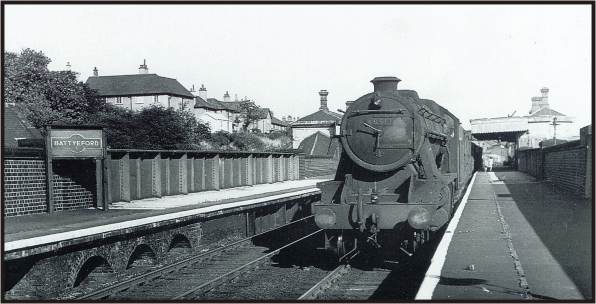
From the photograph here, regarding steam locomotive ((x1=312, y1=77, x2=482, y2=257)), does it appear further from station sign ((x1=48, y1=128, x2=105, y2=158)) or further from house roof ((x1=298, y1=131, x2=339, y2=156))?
house roof ((x1=298, y1=131, x2=339, y2=156))

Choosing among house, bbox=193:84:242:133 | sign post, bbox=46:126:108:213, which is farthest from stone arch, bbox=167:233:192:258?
house, bbox=193:84:242:133

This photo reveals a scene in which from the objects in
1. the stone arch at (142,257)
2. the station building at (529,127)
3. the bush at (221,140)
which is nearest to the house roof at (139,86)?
the bush at (221,140)

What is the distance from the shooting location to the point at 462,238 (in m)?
10.7

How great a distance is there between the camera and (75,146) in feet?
39.5

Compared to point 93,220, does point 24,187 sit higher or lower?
higher

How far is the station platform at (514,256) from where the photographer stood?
6809 mm

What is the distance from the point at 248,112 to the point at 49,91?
101 feet

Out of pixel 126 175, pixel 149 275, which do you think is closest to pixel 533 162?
pixel 126 175

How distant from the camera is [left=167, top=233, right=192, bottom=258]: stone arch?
1220 centimetres

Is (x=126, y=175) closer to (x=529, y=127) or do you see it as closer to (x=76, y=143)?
(x=76, y=143)

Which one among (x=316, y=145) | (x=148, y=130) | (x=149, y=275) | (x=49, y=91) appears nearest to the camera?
(x=149, y=275)

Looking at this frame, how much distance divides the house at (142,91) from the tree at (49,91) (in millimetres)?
15568

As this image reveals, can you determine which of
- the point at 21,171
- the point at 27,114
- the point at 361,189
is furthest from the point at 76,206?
the point at 27,114

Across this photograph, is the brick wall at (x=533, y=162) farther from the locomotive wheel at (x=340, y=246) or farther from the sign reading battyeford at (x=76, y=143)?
the sign reading battyeford at (x=76, y=143)
